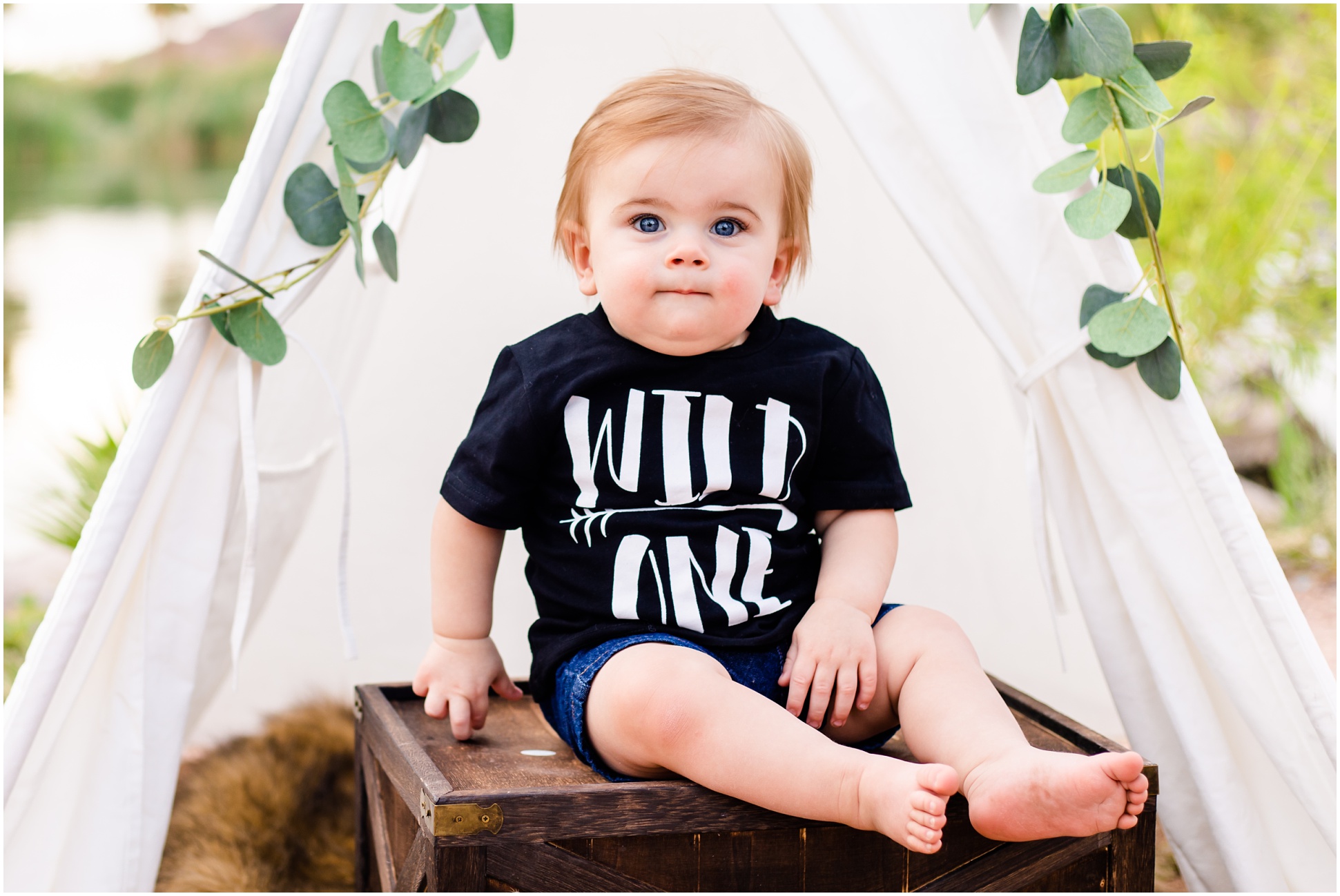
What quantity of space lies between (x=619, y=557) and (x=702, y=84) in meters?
0.53

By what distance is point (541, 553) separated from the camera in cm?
124

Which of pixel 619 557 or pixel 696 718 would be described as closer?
pixel 696 718

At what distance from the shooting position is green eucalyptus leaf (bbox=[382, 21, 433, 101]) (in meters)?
1.14

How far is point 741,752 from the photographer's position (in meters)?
0.98

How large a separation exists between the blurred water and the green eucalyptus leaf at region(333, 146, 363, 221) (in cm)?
24

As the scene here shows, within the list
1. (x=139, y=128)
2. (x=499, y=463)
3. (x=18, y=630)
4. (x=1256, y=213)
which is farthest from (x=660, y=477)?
(x=139, y=128)

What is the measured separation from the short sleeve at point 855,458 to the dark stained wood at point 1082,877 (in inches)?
16.2

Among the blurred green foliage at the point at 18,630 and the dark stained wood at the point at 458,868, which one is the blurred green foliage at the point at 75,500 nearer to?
the blurred green foliage at the point at 18,630

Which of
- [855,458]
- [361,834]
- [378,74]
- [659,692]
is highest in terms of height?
[378,74]

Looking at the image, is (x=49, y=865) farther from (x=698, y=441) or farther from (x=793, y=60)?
(x=793, y=60)

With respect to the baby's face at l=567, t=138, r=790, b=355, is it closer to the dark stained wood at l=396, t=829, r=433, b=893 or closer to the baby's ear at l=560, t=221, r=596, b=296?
the baby's ear at l=560, t=221, r=596, b=296

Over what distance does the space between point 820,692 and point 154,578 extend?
732 millimetres

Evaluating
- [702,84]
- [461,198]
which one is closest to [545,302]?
[461,198]

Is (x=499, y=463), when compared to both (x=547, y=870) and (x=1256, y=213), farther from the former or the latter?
(x=1256, y=213)
